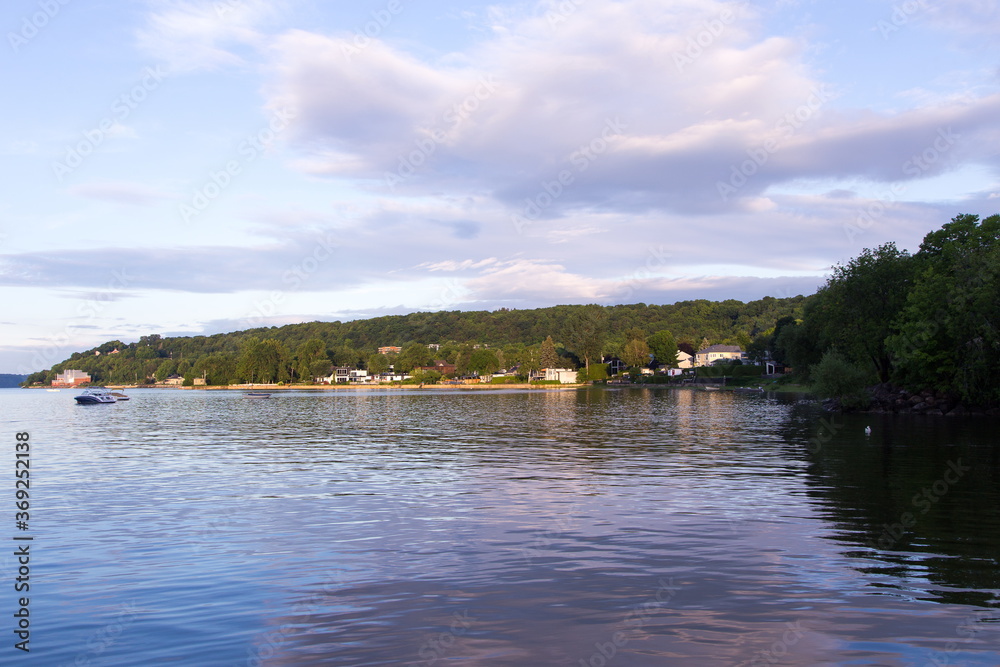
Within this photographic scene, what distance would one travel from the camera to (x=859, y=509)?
2127 cm

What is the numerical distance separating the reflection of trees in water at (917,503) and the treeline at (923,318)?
50.6ft

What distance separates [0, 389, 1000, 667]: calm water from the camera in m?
10.7

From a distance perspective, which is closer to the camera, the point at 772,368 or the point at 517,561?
the point at 517,561

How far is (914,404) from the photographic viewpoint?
65.6 meters

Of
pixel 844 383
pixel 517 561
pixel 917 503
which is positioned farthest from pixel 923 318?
pixel 517 561

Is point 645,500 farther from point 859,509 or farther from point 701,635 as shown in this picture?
point 701,635

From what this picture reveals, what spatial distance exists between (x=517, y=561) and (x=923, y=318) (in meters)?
60.5

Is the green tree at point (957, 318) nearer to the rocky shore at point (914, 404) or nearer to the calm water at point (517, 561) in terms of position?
the rocky shore at point (914, 404)

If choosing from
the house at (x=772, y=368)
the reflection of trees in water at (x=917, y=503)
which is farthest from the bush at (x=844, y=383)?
the house at (x=772, y=368)

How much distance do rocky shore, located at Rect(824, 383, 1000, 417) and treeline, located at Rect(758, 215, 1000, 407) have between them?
3.09 feet

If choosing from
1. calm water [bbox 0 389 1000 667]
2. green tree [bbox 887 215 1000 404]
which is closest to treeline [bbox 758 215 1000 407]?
green tree [bbox 887 215 1000 404]

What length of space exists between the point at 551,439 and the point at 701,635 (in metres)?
34.5

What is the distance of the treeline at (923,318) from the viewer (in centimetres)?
5628

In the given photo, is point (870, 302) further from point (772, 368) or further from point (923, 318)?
point (772, 368)
